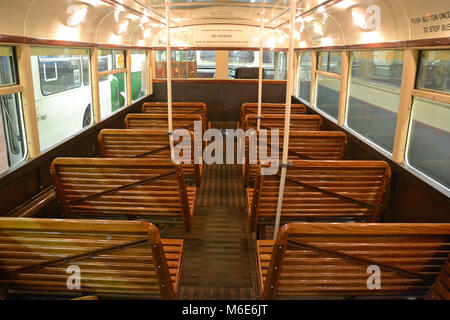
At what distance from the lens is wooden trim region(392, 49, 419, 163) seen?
12.1 feet

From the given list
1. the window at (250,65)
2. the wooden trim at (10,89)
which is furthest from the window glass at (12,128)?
the window at (250,65)

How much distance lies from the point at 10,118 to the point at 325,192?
3.20 metres

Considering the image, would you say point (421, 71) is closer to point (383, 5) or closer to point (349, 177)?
point (383, 5)

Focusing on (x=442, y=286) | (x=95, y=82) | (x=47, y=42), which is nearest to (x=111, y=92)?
(x=95, y=82)

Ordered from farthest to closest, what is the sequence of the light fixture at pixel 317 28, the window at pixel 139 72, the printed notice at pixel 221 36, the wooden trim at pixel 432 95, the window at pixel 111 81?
the printed notice at pixel 221 36
the window at pixel 139 72
the window at pixel 111 81
the light fixture at pixel 317 28
the wooden trim at pixel 432 95

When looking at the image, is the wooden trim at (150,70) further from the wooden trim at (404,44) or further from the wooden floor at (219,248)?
the wooden trim at (404,44)

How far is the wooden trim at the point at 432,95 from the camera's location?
317cm

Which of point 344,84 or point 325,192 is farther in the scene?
point 344,84

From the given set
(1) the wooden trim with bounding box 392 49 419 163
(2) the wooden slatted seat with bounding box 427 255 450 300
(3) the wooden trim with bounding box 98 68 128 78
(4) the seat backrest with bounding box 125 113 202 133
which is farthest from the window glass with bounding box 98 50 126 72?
(2) the wooden slatted seat with bounding box 427 255 450 300

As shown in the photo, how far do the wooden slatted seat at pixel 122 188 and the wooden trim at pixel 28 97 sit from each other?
842 millimetres

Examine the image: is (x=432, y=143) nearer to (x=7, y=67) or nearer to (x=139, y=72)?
(x=139, y=72)

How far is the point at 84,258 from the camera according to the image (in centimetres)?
212

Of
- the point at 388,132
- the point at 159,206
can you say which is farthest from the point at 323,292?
the point at 388,132

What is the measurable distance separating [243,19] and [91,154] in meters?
5.24
